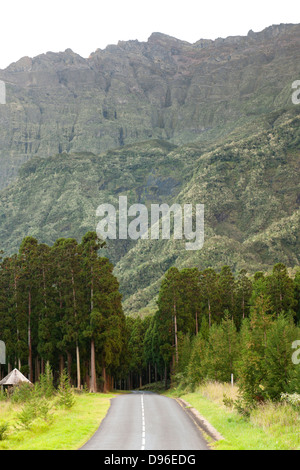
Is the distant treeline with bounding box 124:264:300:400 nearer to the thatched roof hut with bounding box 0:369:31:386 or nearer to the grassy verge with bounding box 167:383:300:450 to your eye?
the thatched roof hut with bounding box 0:369:31:386

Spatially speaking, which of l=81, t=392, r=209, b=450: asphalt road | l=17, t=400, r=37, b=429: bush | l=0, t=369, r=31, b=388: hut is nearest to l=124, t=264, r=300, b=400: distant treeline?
l=81, t=392, r=209, b=450: asphalt road

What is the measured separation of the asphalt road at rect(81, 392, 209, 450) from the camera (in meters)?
20.8

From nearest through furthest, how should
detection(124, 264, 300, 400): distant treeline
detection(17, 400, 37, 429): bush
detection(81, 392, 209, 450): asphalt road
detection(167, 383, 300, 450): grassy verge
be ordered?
1. detection(167, 383, 300, 450): grassy verge
2. detection(81, 392, 209, 450): asphalt road
3. detection(17, 400, 37, 429): bush
4. detection(124, 264, 300, 400): distant treeline

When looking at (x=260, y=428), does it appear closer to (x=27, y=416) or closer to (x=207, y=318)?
(x=27, y=416)

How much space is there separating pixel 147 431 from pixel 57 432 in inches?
158

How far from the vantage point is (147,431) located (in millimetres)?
24938

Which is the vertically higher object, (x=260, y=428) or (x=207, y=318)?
(x=260, y=428)

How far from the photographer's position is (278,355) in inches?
1017

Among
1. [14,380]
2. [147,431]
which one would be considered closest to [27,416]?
[147,431]

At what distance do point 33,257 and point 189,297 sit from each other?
29.2 meters

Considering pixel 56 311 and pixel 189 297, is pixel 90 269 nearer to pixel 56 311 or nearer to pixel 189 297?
pixel 56 311

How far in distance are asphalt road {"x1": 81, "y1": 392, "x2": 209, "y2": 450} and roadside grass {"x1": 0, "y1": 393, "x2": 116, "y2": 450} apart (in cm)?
53

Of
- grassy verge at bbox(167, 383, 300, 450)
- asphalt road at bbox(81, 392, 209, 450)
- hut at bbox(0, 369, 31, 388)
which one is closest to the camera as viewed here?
grassy verge at bbox(167, 383, 300, 450)
